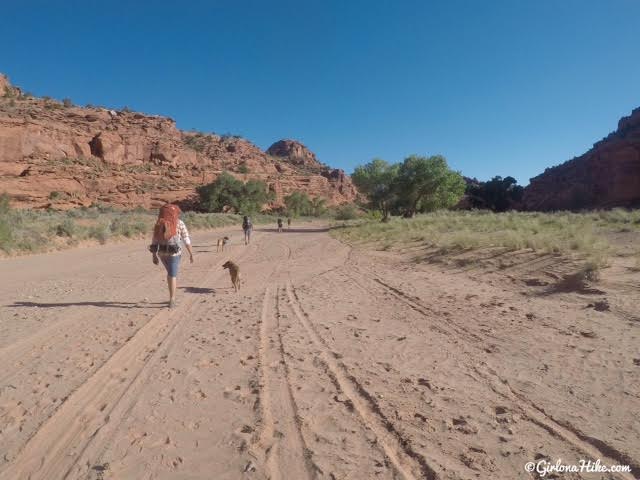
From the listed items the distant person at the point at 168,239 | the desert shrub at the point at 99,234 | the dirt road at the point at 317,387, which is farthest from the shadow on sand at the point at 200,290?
the desert shrub at the point at 99,234

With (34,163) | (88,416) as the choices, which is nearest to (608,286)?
(88,416)

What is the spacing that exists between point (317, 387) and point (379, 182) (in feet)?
Result: 127

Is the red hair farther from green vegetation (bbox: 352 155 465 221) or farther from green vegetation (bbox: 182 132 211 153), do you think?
green vegetation (bbox: 182 132 211 153)

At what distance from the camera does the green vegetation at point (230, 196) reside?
68.8m

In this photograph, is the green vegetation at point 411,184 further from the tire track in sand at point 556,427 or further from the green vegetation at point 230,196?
the tire track in sand at point 556,427

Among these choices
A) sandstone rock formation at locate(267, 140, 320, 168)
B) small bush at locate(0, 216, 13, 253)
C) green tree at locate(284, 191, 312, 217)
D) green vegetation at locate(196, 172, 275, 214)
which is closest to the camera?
small bush at locate(0, 216, 13, 253)

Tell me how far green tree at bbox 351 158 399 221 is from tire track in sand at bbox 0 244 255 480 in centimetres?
3743

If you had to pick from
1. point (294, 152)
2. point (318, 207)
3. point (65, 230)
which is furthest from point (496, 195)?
point (294, 152)

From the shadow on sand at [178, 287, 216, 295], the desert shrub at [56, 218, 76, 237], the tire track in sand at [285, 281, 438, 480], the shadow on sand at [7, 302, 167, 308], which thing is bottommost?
the shadow on sand at [178, 287, 216, 295]

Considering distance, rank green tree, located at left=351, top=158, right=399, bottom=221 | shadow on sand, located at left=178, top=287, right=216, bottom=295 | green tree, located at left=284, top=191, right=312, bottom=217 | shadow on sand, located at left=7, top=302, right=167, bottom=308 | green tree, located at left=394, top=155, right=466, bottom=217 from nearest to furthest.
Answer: shadow on sand, located at left=7, top=302, right=167, bottom=308, shadow on sand, located at left=178, top=287, right=216, bottom=295, green tree, located at left=394, top=155, right=466, bottom=217, green tree, located at left=351, top=158, right=399, bottom=221, green tree, located at left=284, top=191, right=312, bottom=217

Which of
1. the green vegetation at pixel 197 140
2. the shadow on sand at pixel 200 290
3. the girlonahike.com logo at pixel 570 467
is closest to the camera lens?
the girlonahike.com logo at pixel 570 467

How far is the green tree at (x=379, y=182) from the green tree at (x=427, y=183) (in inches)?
31.4

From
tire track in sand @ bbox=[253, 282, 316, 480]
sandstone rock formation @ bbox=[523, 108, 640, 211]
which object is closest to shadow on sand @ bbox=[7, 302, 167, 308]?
tire track in sand @ bbox=[253, 282, 316, 480]

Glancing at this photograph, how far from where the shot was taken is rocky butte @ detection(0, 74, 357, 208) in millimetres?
50366
